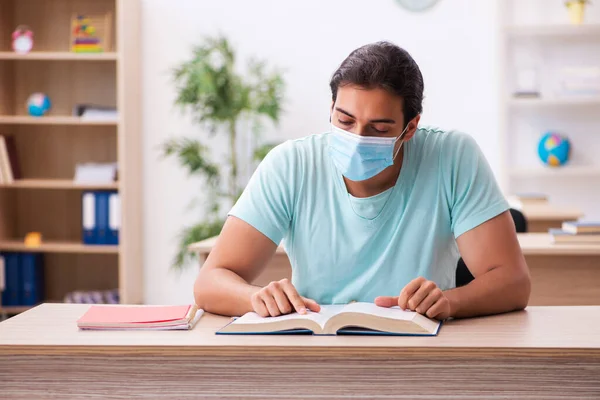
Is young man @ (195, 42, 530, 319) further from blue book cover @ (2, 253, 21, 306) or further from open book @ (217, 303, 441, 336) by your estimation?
blue book cover @ (2, 253, 21, 306)

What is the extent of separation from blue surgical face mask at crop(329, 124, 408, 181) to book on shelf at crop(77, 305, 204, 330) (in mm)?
462

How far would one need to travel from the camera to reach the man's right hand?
148 cm

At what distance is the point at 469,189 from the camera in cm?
175

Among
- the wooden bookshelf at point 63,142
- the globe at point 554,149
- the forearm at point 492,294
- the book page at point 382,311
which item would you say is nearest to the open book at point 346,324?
the book page at point 382,311

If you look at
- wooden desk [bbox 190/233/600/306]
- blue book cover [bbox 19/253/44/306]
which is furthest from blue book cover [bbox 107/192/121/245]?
wooden desk [bbox 190/233/600/306]

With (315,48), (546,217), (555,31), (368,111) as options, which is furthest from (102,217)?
(368,111)

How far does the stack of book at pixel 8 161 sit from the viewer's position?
4.79 m

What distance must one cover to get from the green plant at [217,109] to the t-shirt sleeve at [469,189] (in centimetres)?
285

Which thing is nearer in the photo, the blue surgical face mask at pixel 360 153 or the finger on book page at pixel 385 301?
the finger on book page at pixel 385 301

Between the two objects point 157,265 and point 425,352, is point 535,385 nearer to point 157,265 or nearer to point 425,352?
point 425,352

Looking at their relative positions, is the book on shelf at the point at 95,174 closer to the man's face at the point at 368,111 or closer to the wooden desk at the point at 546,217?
the wooden desk at the point at 546,217

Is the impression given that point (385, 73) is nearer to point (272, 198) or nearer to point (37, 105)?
point (272, 198)

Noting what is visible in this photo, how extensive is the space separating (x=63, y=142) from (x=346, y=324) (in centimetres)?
406

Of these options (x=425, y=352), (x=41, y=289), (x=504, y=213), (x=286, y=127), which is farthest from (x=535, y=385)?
(x=41, y=289)
